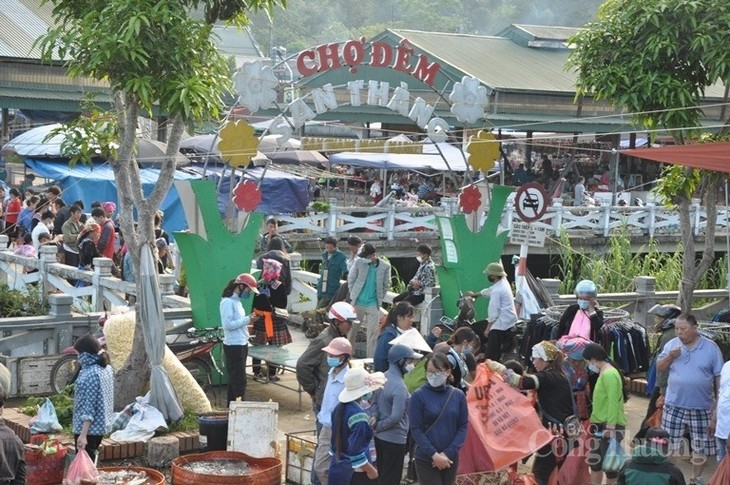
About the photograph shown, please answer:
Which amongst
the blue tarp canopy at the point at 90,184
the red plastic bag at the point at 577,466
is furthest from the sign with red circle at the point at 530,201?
the blue tarp canopy at the point at 90,184

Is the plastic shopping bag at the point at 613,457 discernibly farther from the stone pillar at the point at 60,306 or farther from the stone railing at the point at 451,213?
the stone railing at the point at 451,213

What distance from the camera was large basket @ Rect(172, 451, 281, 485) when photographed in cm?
1020

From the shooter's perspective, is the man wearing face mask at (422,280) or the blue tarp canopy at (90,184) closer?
the man wearing face mask at (422,280)

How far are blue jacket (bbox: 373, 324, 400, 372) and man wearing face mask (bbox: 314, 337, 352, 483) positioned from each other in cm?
153

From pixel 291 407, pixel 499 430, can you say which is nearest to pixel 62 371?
pixel 291 407

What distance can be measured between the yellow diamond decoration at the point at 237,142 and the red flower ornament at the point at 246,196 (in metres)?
0.38

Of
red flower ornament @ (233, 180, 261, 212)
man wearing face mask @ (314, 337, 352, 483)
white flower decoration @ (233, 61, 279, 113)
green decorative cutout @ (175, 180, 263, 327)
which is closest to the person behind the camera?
man wearing face mask @ (314, 337, 352, 483)

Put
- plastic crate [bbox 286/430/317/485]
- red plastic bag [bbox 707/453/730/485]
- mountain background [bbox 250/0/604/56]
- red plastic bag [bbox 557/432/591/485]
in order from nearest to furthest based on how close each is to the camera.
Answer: red plastic bag [bbox 707/453/730/485]
red plastic bag [bbox 557/432/591/485]
plastic crate [bbox 286/430/317/485]
mountain background [bbox 250/0/604/56]

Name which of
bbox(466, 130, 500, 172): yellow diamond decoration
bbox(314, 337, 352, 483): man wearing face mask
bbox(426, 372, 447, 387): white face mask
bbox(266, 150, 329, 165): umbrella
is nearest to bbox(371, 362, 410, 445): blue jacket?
bbox(426, 372, 447, 387): white face mask

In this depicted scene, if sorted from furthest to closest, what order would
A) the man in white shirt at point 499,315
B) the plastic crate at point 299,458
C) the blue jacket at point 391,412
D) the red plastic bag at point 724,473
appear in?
the man in white shirt at point 499,315 → the plastic crate at point 299,458 → the blue jacket at point 391,412 → the red plastic bag at point 724,473

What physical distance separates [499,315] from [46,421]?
5.50 m

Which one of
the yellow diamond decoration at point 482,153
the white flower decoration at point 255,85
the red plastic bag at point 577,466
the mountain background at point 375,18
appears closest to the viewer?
the red plastic bag at point 577,466

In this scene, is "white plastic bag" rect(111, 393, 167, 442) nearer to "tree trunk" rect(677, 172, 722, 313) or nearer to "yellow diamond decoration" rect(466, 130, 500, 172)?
"tree trunk" rect(677, 172, 722, 313)

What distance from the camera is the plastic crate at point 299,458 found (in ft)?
35.5
